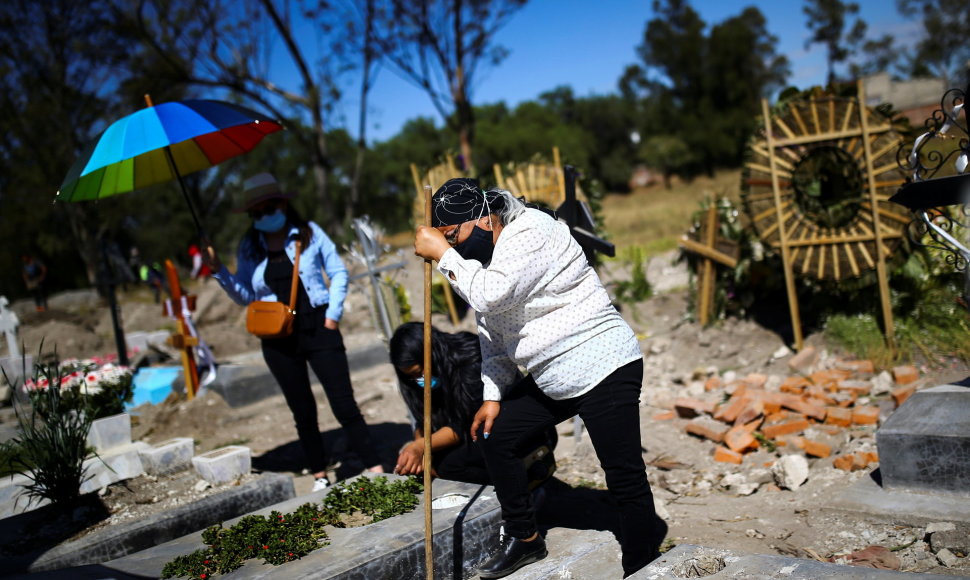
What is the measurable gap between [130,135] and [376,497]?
8.03ft

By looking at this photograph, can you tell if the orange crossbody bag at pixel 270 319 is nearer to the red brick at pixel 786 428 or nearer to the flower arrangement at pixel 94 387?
the flower arrangement at pixel 94 387

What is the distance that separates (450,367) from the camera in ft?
12.8

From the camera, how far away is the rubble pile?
4711 mm

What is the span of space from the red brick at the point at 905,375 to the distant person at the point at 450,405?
3296 mm

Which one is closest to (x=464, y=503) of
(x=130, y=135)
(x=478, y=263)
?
(x=478, y=263)

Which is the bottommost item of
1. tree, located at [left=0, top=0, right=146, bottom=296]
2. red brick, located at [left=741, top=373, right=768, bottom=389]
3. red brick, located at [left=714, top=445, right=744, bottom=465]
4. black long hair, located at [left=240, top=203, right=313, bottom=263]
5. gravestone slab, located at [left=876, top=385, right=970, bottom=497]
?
red brick, located at [left=714, top=445, right=744, bottom=465]

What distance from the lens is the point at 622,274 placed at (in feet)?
37.8

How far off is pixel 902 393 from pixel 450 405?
10.7ft

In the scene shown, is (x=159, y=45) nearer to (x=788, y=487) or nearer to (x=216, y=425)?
(x=216, y=425)

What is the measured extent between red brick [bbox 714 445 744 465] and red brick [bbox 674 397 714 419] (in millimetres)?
781

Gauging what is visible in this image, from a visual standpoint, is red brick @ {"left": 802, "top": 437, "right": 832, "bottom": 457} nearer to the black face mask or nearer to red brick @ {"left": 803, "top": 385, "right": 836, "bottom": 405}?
red brick @ {"left": 803, "top": 385, "right": 836, "bottom": 405}

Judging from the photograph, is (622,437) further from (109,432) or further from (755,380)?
(109,432)

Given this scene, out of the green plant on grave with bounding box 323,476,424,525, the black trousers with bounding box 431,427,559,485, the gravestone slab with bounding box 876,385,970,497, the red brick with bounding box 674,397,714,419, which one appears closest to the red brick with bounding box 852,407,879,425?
the red brick with bounding box 674,397,714,419

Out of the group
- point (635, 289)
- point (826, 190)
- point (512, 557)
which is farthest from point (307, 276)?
point (635, 289)
